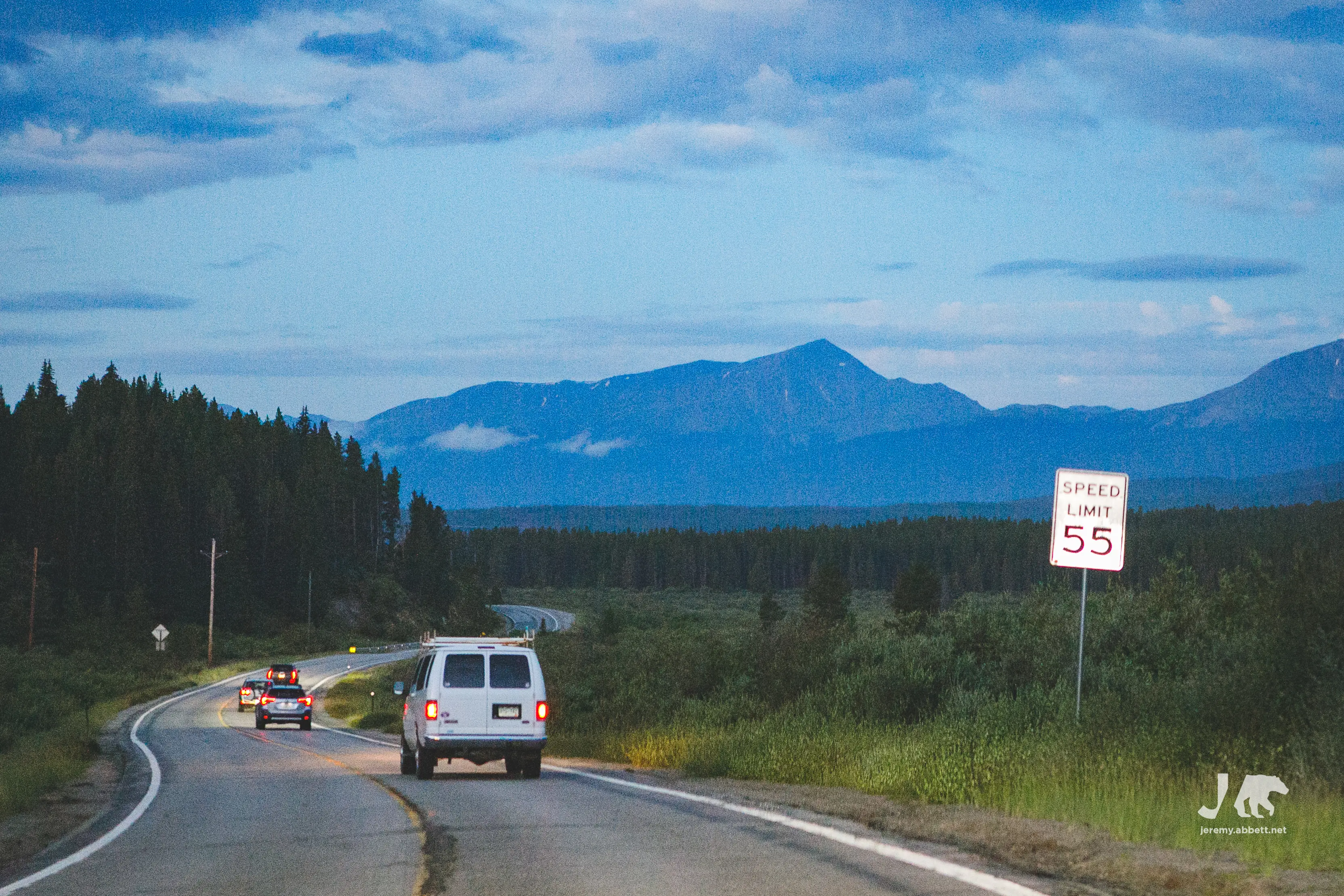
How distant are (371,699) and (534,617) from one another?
7291 cm

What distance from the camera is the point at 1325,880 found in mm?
8820

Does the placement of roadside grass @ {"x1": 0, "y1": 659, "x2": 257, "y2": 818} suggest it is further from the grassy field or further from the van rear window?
the grassy field

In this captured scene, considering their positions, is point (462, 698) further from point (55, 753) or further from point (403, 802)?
point (55, 753)

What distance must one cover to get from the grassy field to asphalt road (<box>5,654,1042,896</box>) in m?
2.15

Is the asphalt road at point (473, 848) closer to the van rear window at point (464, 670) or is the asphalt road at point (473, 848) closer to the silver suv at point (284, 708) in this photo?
the van rear window at point (464, 670)

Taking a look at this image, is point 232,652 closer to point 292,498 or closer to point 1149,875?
point 292,498

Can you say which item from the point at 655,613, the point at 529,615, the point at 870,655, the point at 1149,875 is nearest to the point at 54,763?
the point at 870,655

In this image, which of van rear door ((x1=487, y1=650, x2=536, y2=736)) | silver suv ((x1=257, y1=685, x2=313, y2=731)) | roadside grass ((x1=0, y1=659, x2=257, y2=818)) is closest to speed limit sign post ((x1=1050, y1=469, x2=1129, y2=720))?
van rear door ((x1=487, y1=650, x2=536, y2=736))

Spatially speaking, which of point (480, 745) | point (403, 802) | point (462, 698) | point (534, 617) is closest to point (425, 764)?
point (480, 745)

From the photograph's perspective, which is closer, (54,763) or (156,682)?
(54,763)

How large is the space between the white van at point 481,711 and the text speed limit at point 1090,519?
871cm

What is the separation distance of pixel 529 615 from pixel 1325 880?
129 metres

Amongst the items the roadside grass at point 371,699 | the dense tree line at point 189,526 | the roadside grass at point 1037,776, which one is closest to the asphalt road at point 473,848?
the roadside grass at point 1037,776

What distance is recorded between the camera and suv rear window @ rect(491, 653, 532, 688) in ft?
67.7
